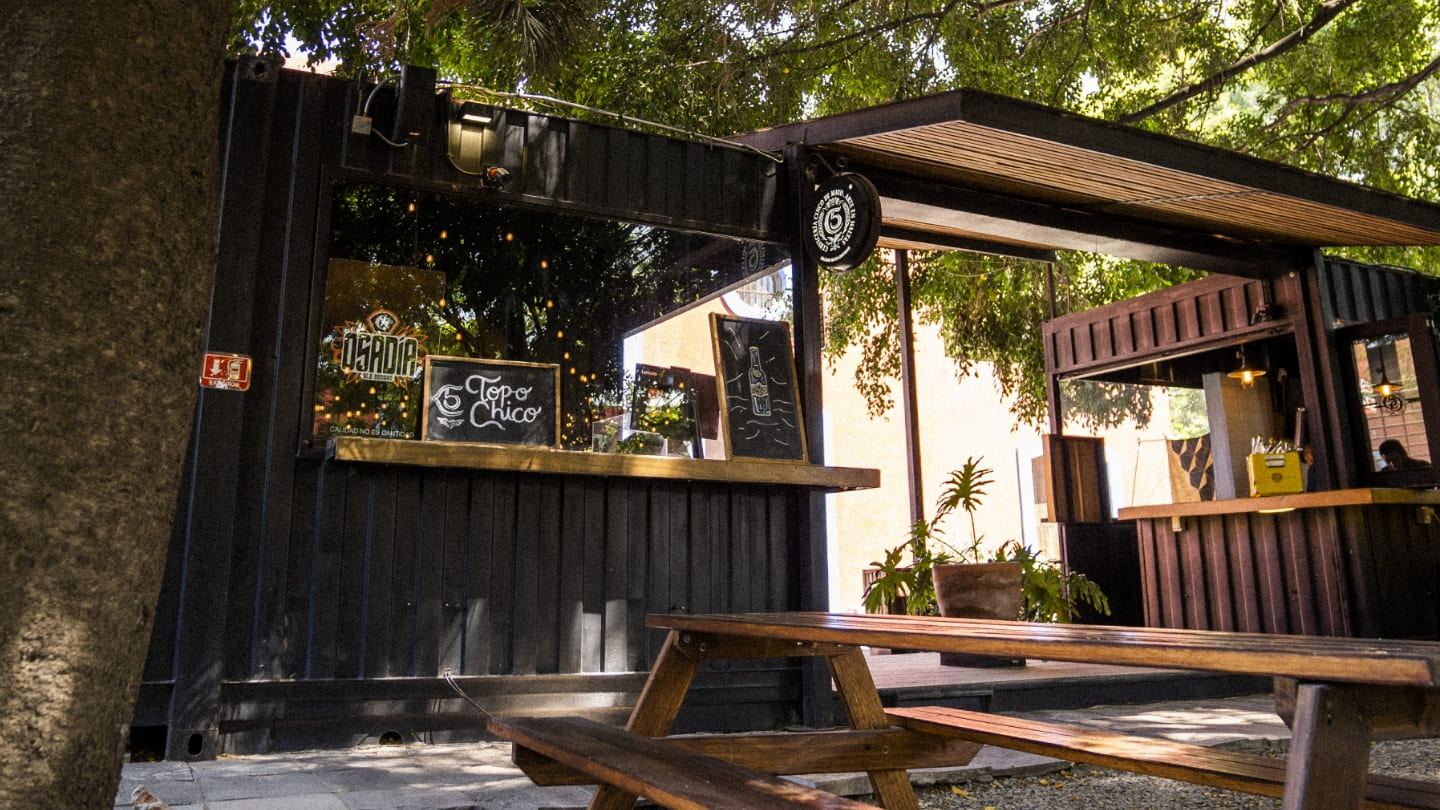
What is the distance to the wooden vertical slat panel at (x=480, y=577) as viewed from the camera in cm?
443

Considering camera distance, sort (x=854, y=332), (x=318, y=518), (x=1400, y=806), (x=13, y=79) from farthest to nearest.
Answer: (x=854, y=332), (x=318, y=518), (x=1400, y=806), (x=13, y=79)

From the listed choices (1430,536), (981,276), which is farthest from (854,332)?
(1430,536)

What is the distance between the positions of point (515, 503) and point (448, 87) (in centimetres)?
184

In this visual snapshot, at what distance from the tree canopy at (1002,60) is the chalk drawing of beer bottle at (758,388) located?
11.4 feet

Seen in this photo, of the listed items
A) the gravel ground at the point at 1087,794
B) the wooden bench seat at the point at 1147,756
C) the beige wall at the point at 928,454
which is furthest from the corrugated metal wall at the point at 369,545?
the beige wall at the point at 928,454

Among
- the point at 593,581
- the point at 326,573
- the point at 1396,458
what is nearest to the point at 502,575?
the point at 593,581

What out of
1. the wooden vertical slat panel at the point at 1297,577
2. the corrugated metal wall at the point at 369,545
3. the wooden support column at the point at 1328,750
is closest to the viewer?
the wooden support column at the point at 1328,750

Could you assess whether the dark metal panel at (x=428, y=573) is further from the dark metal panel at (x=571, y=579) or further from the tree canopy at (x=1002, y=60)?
the tree canopy at (x=1002, y=60)

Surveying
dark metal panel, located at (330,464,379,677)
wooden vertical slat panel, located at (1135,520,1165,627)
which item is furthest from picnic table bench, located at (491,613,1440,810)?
wooden vertical slat panel, located at (1135,520,1165,627)

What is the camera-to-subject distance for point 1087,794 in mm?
3930

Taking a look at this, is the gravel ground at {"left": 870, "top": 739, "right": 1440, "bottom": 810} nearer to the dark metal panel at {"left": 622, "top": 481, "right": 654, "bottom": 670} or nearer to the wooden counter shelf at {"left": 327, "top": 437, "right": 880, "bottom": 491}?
the dark metal panel at {"left": 622, "top": 481, "right": 654, "bottom": 670}

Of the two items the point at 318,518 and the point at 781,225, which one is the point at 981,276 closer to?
the point at 781,225

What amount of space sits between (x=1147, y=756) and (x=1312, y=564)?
5.77m

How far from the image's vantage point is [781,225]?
5.43 m
